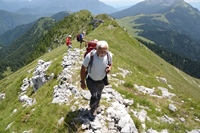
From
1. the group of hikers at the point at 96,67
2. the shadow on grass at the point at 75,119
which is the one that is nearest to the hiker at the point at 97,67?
the group of hikers at the point at 96,67

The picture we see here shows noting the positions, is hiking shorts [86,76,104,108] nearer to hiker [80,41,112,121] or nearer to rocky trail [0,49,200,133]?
hiker [80,41,112,121]

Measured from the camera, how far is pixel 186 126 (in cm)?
1502

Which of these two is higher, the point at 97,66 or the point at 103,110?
the point at 97,66

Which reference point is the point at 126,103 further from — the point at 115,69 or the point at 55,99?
the point at 115,69

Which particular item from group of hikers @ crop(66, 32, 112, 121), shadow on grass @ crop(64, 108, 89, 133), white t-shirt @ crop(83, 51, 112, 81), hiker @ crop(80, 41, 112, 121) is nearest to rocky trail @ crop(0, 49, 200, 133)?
shadow on grass @ crop(64, 108, 89, 133)

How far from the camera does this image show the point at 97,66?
1108 cm

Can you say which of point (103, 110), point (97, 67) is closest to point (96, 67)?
point (97, 67)

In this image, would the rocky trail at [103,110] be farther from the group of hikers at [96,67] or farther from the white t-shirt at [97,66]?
the white t-shirt at [97,66]

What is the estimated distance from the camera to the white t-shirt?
10.9 meters

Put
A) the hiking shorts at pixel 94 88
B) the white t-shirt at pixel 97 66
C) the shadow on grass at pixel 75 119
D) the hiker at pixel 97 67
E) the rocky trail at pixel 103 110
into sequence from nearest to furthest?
1. the hiker at pixel 97 67
2. the white t-shirt at pixel 97 66
3. the hiking shorts at pixel 94 88
4. the rocky trail at pixel 103 110
5. the shadow on grass at pixel 75 119

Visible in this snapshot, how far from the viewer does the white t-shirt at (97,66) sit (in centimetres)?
1091

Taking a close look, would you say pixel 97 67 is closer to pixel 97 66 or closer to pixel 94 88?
pixel 97 66

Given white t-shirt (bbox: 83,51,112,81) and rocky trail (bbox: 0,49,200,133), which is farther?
rocky trail (bbox: 0,49,200,133)

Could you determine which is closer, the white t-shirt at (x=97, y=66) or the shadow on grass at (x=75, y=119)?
the white t-shirt at (x=97, y=66)
